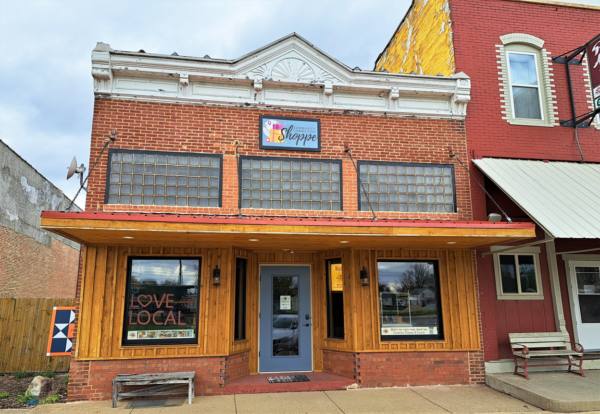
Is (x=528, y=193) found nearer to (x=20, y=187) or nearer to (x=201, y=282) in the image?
(x=201, y=282)

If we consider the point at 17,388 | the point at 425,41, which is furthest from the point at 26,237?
the point at 425,41

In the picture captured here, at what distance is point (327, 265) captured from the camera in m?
9.51

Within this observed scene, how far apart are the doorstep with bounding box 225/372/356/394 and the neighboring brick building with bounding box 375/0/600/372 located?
125 inches

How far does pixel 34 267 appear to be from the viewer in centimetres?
1647

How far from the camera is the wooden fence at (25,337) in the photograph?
1047 centimetres

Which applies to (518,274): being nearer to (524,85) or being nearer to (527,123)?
(527,123)

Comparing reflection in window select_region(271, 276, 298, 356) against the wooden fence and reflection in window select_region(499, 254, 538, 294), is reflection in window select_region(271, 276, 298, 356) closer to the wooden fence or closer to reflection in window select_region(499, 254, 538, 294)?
reflection in window select_region(499, 254, 538, 294)

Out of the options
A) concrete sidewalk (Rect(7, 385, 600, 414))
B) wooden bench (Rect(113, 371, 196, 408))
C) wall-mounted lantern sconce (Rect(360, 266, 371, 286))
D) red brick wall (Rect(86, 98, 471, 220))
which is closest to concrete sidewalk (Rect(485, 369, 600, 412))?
concrete sidewalk (Rect(7, 385, 600, 414))

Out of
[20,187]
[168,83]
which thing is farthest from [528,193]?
[20,187]

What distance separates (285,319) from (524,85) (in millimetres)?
7994

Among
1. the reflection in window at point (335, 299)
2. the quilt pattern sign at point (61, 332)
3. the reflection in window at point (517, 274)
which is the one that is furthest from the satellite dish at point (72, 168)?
the reflection in window at point (517, 274)

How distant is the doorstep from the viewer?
8016 mm

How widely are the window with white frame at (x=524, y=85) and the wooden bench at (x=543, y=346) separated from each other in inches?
198

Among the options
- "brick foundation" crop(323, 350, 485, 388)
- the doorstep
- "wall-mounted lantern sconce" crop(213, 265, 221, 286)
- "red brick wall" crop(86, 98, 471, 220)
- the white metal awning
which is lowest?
the doorstep
